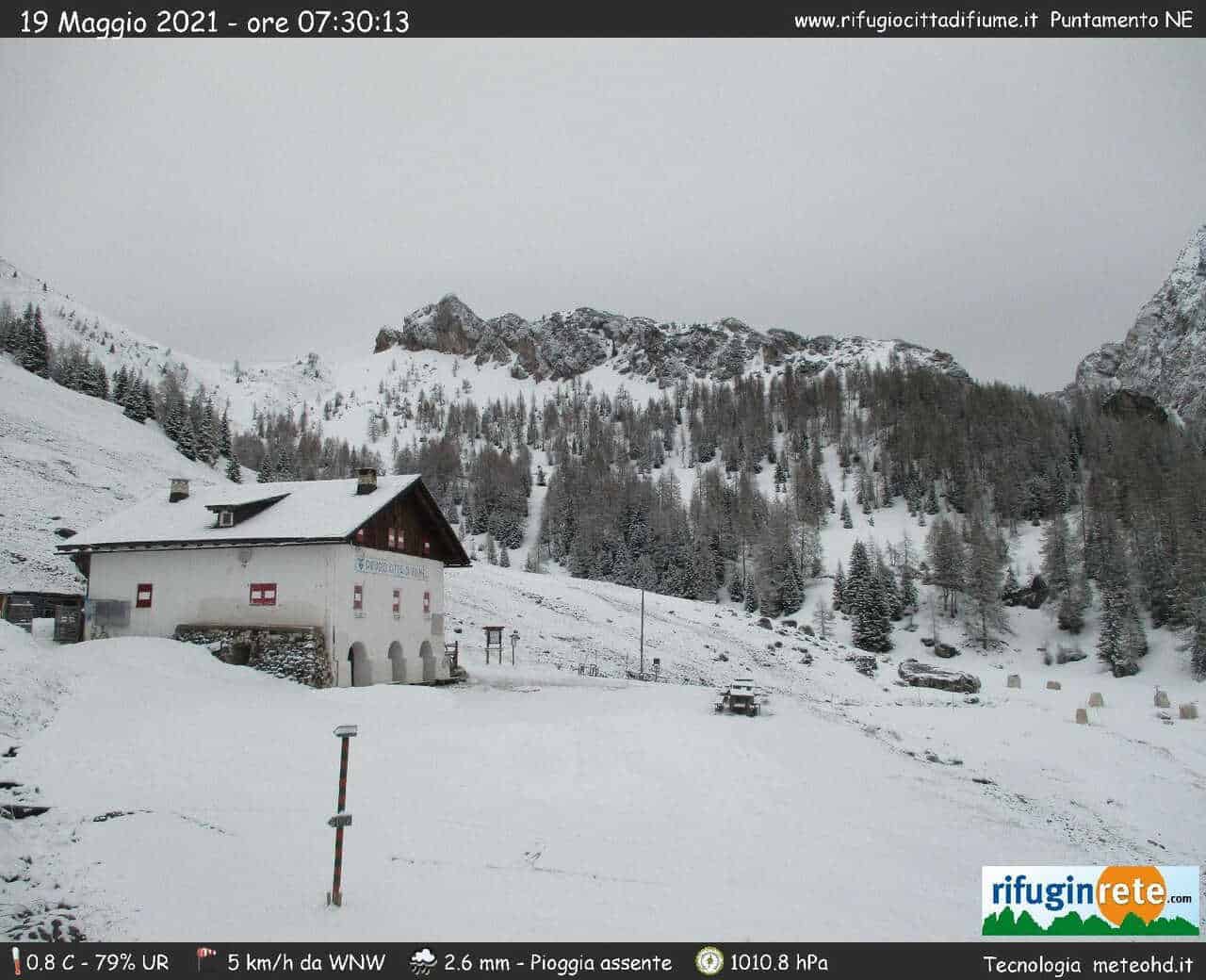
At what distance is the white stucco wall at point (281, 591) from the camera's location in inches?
996

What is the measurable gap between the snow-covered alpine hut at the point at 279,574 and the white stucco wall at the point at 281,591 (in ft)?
0.15

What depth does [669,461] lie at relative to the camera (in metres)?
165

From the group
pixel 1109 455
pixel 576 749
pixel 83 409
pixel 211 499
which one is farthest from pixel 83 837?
pixel 1109 455

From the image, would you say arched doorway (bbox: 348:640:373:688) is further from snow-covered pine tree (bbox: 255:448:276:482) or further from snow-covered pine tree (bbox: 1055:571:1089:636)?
snow-covered pine tree (bbox: 255:448:276:482)

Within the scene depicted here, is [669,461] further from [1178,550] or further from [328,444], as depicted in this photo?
[1178,550]

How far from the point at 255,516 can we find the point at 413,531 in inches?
246

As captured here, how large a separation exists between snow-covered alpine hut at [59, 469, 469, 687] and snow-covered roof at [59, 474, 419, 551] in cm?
6

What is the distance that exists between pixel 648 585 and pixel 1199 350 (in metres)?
178

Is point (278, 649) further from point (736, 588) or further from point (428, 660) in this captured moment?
point (736, 588)

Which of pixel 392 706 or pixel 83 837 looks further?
pixel 392 706

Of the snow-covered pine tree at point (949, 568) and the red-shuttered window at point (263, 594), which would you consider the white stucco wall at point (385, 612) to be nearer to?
the red-shuttered window at point (263, 594)

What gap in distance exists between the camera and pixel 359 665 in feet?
87.8

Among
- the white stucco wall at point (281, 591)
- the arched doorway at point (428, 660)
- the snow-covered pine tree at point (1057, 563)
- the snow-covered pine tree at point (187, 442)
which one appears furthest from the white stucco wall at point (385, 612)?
the snow-covered pine tree at point (1057, 563)

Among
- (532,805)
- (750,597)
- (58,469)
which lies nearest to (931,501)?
(750,597)
